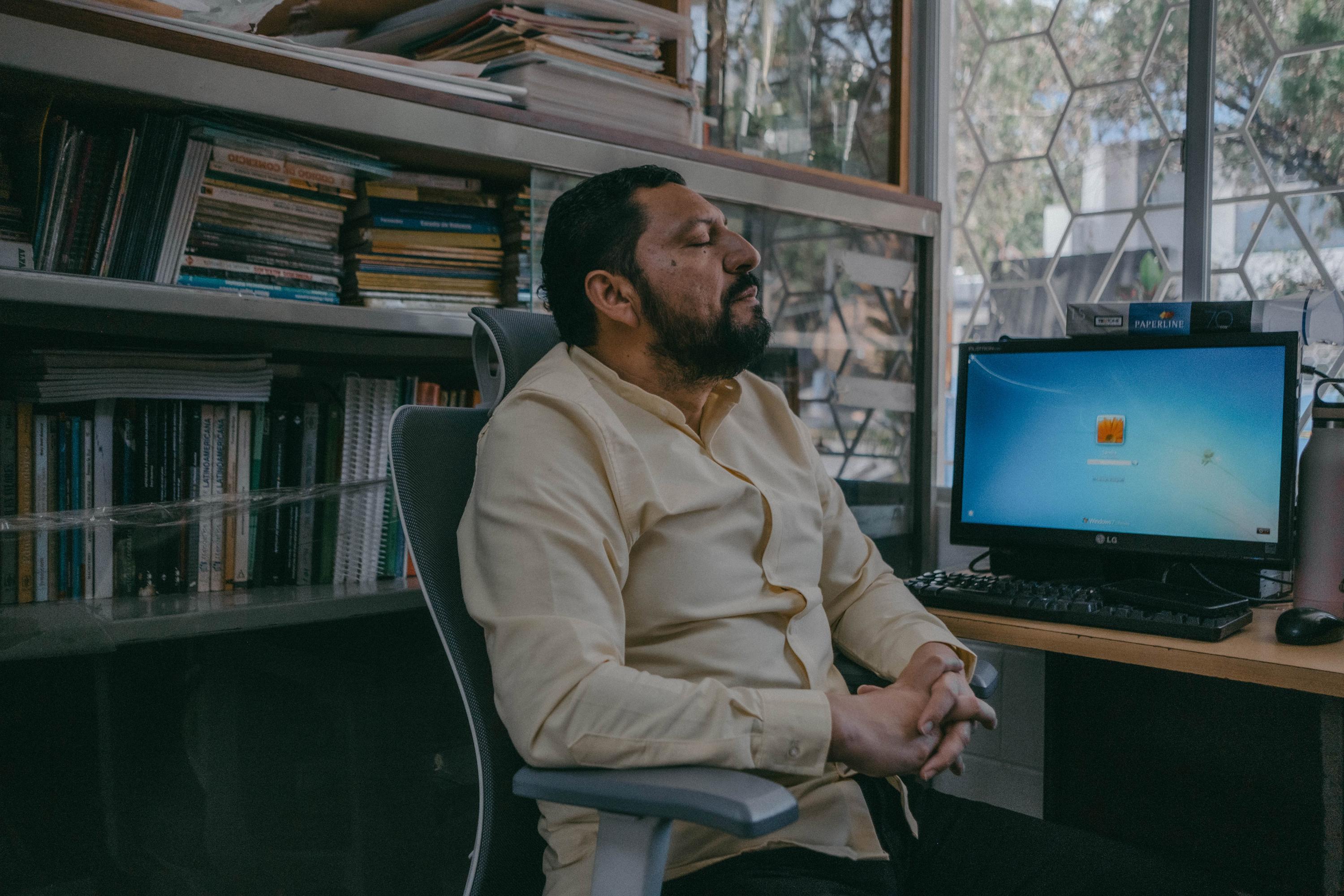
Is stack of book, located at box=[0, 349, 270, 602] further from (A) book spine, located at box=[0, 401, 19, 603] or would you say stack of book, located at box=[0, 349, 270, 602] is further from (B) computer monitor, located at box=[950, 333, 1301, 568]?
(B) computer monitor, located at box=[950, 333, 1301, 568]

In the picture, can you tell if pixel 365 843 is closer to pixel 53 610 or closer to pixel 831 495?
pixel 53 610

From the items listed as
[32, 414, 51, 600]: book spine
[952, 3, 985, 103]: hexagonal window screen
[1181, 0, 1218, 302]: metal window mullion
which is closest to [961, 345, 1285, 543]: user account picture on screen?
[1181, 0, 1218, 302]: metal window mullion

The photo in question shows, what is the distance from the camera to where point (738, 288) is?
4.58ft

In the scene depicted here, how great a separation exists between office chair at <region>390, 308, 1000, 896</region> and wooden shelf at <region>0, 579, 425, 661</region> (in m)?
0.45

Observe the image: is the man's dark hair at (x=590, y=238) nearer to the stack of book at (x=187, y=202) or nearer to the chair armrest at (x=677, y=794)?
the stack of book at (x=187, y=202)

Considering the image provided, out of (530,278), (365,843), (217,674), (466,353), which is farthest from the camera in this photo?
(466,353)

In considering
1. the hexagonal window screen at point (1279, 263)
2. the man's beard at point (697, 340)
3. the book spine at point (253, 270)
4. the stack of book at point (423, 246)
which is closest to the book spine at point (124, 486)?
the book spine at point (253, 270)

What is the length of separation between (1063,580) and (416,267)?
4.00 feet

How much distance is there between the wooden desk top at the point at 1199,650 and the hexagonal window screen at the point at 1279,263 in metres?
0.72

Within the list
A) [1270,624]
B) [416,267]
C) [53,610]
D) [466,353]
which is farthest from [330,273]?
[1270,624]

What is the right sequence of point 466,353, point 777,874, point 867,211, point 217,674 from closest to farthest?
point 777,874
point 217,674
point 466,353
point 867,211

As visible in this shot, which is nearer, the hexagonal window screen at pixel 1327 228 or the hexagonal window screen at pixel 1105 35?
the hexagonal window screen at pixel 1327 228

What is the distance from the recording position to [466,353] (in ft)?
5.93

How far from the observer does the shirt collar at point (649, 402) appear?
1.29 meters
